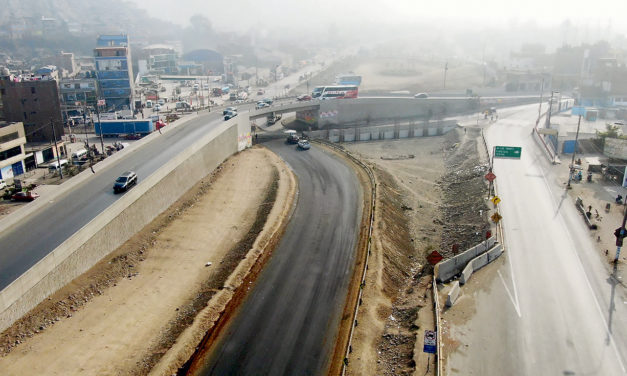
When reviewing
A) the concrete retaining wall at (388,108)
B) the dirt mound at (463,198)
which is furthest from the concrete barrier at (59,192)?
the concrete retaining wall at (388,108)

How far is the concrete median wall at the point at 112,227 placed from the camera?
23.7m

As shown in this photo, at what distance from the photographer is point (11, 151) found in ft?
159

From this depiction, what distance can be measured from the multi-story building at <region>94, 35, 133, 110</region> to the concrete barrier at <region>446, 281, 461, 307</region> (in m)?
78.8

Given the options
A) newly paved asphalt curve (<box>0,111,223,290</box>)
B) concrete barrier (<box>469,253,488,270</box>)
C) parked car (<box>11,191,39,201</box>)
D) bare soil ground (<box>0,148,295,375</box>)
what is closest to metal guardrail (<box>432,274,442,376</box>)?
concrete barrier (<box>469,253,488,270</box>)

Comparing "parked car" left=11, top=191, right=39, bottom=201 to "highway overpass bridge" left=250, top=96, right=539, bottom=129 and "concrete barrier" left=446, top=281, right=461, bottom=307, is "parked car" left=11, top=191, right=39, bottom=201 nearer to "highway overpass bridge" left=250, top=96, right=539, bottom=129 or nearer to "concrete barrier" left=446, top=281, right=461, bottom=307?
"concrete barrier" left=446, top=281, right=461, bottom=307

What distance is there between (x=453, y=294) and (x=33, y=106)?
56.0 meters

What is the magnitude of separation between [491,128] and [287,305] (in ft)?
177

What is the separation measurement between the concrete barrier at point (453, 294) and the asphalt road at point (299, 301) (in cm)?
509

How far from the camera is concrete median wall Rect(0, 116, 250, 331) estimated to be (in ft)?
77.9

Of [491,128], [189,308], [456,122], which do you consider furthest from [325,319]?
[456,122]

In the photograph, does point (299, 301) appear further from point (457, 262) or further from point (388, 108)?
point (388, 108)

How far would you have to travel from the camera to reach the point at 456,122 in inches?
3059

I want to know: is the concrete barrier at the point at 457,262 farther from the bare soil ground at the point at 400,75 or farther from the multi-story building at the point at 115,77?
the bare soil ground at the point at 400,75

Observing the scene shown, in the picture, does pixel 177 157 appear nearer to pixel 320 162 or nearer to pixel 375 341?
pixel 320 162
